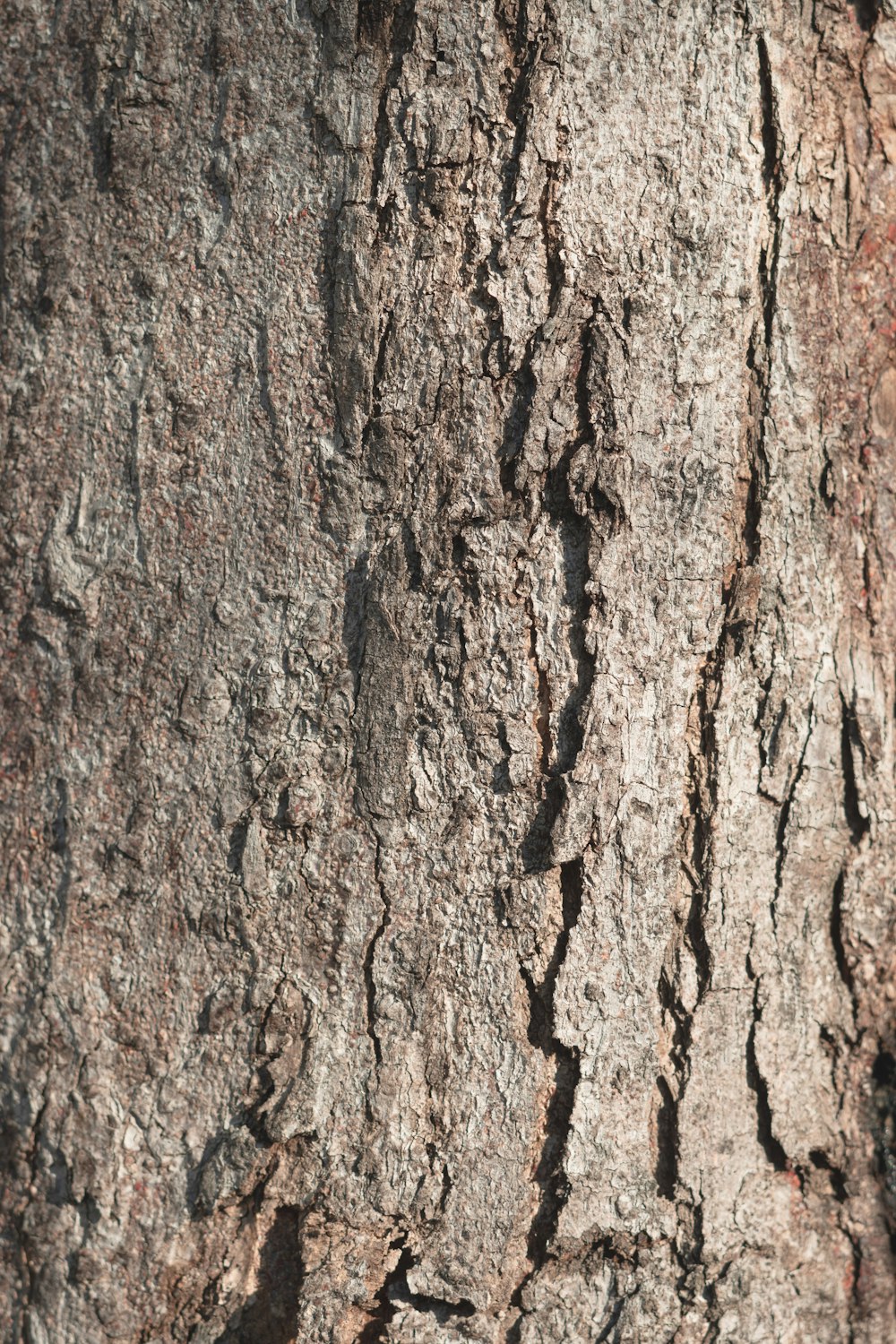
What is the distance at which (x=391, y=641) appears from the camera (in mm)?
1141

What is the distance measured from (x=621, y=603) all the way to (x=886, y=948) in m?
0.57

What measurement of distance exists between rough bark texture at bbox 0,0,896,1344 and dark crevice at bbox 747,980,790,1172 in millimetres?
42

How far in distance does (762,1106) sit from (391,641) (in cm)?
71

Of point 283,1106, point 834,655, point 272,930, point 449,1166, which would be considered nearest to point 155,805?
point 272,930

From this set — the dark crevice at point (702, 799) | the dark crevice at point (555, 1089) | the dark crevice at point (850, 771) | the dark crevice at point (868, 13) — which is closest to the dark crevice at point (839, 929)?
the dark crevice at point (850, 771)

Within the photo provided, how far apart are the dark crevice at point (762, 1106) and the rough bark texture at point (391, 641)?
0.14 feet

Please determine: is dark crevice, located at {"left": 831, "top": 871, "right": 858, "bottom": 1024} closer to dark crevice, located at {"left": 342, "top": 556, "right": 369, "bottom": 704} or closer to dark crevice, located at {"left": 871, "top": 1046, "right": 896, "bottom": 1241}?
dark crevice, located at {"left": 871, "top": 1046, "right": 896, "bottom": 1241}

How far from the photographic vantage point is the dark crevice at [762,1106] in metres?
1.23

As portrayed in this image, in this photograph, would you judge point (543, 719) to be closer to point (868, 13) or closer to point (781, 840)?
point (781, 840)

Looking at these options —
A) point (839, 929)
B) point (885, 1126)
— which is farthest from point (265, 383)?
point (885, 1126)

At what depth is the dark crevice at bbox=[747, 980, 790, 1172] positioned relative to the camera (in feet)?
4.03

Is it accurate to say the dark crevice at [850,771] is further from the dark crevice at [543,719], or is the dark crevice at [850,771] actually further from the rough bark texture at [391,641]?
the dark crevice at [543,719]

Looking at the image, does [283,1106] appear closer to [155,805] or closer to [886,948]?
[155,805]

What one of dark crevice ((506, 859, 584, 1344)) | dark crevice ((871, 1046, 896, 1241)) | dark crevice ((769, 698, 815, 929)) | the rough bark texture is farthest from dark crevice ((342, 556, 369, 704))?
dark crevice ((871, 1046, 896, 1241))
